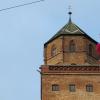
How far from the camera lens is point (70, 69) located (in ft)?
151

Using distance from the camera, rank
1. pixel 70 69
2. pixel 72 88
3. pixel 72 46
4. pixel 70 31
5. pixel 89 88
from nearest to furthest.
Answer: pixel 72 88, pixel 89 88, pixel 70 69, pixel 72 46, pixel 70 31

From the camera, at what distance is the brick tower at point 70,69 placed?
45.5 meters

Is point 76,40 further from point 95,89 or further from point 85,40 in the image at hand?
point 95,89

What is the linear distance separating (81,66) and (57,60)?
2.25 m

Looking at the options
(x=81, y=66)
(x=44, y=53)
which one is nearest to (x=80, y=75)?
(x=81, y=66)

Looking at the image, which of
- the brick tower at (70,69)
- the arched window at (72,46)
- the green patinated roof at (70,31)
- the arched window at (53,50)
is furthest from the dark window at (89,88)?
the green patinated roof at (70,31)

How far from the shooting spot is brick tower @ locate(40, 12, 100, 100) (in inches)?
1791

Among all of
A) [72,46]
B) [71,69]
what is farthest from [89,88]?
[72,46]

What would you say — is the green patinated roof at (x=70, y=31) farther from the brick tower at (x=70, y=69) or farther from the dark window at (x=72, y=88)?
the dark window at (x=72, y=88)

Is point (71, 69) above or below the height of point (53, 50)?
below

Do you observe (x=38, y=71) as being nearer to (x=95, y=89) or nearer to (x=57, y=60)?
(x=57, y=60)

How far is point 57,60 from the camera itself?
4741cm

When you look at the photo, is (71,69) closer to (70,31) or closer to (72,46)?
Result: (72,46)

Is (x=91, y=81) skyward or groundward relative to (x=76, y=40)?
groundward
